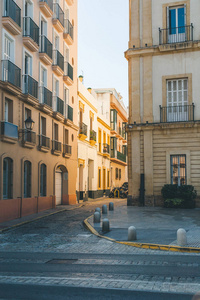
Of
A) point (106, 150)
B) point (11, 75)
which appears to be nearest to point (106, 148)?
point (106, 150)

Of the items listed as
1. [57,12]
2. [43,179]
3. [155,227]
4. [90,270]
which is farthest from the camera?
[57,12]

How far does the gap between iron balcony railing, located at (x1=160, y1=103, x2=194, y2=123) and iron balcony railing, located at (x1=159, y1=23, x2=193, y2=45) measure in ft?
12.9

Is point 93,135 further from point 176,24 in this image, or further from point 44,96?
point 176,24

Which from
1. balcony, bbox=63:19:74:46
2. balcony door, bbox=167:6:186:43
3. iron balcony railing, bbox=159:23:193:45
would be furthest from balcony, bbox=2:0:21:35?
balcony door, bbox=167:6:186:43

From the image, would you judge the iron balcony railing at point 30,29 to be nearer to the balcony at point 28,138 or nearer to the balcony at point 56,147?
the balcony at point 28,138

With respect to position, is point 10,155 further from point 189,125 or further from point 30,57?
point 189,125

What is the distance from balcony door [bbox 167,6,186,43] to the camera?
2317 cm

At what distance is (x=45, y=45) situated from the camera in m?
23.1

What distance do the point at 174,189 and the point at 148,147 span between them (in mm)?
2906

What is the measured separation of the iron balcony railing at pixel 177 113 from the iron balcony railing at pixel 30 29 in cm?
823

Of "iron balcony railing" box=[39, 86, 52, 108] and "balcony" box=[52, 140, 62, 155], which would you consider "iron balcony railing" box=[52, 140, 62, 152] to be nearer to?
"balcony" box=[52, 140, 62, 155]

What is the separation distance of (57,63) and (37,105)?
5121mm

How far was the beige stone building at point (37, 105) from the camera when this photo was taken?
17.9 metres

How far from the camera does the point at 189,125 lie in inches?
870
